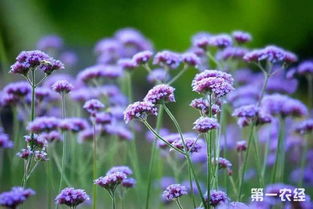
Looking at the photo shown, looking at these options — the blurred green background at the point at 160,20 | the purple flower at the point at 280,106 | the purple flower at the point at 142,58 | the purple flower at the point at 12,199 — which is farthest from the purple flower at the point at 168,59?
the blurred green background at the point at 160,20

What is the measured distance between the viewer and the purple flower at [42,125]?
8.15 ft

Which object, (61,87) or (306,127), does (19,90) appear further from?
(306,127)

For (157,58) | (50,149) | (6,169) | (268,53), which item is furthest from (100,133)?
(6,169)

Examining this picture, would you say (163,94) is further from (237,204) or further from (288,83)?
(288,83)

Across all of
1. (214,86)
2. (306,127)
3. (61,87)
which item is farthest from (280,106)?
(61,87)

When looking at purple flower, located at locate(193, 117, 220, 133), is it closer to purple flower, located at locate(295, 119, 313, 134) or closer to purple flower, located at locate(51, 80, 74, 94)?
purple flower, located at locate(51, 80, 74, 94)

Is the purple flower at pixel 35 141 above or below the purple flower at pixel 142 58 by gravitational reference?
below

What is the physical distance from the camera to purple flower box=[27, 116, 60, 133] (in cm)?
248

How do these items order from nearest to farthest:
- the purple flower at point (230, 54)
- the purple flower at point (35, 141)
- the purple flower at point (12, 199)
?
the purple flower at point (12, 199) → the purple flower at point (35, 141) → the purple flower at point (230, 54)

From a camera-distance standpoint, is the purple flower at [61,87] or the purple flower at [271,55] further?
the purple flower at [271,55]

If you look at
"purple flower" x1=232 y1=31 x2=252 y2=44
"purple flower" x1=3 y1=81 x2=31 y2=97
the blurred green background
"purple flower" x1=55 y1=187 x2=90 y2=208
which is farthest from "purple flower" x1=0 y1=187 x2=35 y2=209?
the blurred green background

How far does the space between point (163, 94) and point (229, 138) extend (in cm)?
270

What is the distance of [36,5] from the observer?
10070 mm

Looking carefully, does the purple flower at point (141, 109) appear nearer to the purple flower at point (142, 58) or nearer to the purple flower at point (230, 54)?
the purple flower at point (142, 58)
